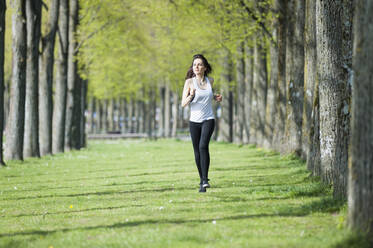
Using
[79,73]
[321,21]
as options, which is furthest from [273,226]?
[79,73]

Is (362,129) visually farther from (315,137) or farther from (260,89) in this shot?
(260,89)

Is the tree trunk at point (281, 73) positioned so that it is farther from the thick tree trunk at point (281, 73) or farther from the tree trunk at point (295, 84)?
the tree trunk at point (295, 84)

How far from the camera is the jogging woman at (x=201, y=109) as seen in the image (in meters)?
10.2

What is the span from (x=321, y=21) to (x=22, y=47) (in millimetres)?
11693

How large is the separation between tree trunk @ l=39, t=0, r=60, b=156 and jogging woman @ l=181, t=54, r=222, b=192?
14.6 meters

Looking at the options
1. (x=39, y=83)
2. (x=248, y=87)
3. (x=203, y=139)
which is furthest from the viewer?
(x=248, y=87)

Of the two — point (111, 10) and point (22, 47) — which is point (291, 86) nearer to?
point (22, 47)

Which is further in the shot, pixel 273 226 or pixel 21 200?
pixel 21 200

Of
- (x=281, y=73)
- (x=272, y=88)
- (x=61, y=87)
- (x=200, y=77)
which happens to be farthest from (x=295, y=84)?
(x=61, y=87)

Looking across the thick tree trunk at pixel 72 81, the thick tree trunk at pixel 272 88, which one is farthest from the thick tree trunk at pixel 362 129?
the thick tree trunk at pixel 72 81

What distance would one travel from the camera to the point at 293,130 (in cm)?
1842

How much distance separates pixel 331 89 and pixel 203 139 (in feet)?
7.83

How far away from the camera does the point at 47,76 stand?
24016mm

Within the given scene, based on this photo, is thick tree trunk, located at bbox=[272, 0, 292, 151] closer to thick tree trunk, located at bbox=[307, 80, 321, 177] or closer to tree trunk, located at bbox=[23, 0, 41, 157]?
thick tree trunk, located at bbox=[307, 80, 321, 177]
